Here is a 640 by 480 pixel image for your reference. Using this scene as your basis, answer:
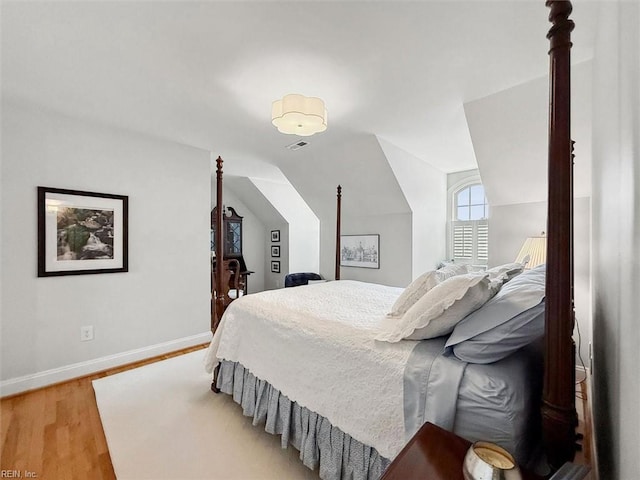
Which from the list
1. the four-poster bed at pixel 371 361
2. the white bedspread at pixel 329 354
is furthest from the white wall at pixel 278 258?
the white bedspread at pixel 329 354

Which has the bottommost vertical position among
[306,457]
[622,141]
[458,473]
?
[306,457]

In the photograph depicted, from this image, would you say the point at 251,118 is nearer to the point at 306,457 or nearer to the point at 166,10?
the point at 166,10

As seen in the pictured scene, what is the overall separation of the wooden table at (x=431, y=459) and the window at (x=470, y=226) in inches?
165

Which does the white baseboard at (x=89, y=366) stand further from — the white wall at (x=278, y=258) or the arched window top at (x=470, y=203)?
the arched window top at (x=470, y=203)

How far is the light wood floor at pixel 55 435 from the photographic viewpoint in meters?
1.65

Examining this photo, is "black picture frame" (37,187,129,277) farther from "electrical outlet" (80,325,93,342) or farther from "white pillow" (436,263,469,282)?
"white pillow" (436,263,469,282)

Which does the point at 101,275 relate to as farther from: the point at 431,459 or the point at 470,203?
the point at 470,203

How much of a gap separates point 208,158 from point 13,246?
205cm

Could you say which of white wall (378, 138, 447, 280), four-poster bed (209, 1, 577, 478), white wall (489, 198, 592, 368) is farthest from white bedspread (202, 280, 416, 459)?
white wall (378, 138, 447, 280)

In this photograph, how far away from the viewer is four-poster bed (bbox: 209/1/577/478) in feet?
2.84

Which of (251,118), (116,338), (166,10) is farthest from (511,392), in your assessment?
(116,338)

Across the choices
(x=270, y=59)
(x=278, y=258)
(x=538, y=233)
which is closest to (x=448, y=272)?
(x=270, y=59)

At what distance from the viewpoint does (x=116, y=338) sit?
9.92 ft

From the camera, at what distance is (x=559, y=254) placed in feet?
2.83
